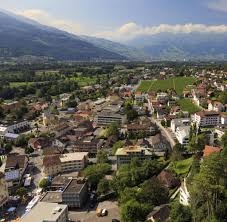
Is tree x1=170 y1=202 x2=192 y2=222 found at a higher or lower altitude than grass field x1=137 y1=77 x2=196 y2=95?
lower

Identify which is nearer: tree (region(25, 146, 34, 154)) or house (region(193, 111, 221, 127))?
tree (region(25, 146, 34, 154))

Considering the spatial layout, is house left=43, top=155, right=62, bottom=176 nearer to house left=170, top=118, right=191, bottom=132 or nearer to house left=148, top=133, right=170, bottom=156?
house left=148, top=133, right=170, bottom=156

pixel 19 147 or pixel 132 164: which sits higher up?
pixel 132 164

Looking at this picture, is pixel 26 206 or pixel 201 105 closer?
pixel 26 206

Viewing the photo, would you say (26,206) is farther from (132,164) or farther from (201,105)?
(201,105)

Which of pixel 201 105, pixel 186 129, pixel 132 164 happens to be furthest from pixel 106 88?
pixel 132 164

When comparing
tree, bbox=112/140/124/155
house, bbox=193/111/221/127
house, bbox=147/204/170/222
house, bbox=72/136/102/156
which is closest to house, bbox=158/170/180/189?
house, bbox=147/204/170/222

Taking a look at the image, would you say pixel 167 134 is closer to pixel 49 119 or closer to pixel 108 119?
pixel 108 119
